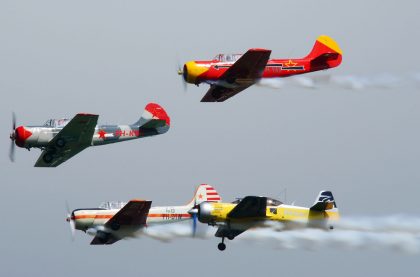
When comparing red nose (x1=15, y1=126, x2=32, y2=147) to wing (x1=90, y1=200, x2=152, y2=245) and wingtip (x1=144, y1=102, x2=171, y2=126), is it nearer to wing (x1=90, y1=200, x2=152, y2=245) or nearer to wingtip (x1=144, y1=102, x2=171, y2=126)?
wing (x1=90, y1=200, x2=152, y2=245)

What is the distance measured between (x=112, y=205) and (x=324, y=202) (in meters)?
11.3

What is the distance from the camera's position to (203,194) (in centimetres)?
4734

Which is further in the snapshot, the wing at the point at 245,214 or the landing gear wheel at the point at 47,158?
the landing gear wheel at the point at 47,158

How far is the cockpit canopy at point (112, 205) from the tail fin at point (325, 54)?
37.2ft

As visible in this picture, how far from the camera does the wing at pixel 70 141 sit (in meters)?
42.2

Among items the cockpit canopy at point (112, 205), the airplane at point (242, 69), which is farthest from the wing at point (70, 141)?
the airplane at point (242, 69)

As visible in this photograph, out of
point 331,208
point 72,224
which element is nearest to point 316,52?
point 331,208

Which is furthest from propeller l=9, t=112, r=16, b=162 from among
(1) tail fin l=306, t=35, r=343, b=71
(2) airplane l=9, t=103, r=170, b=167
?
(1) tail fin l=306, t=35, r=343, b=71

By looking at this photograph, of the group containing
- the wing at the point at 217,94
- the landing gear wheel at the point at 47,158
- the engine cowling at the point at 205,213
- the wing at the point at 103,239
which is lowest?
the wing at the point at 103,239

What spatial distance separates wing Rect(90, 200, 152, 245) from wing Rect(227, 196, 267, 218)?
639cm

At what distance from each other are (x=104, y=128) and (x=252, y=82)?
8852 millimetres

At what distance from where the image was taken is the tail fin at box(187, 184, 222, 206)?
153ft

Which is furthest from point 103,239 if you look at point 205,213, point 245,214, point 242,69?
point 242,69

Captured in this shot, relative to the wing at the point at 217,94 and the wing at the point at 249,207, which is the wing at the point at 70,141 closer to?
the wing at the point at 217,94
